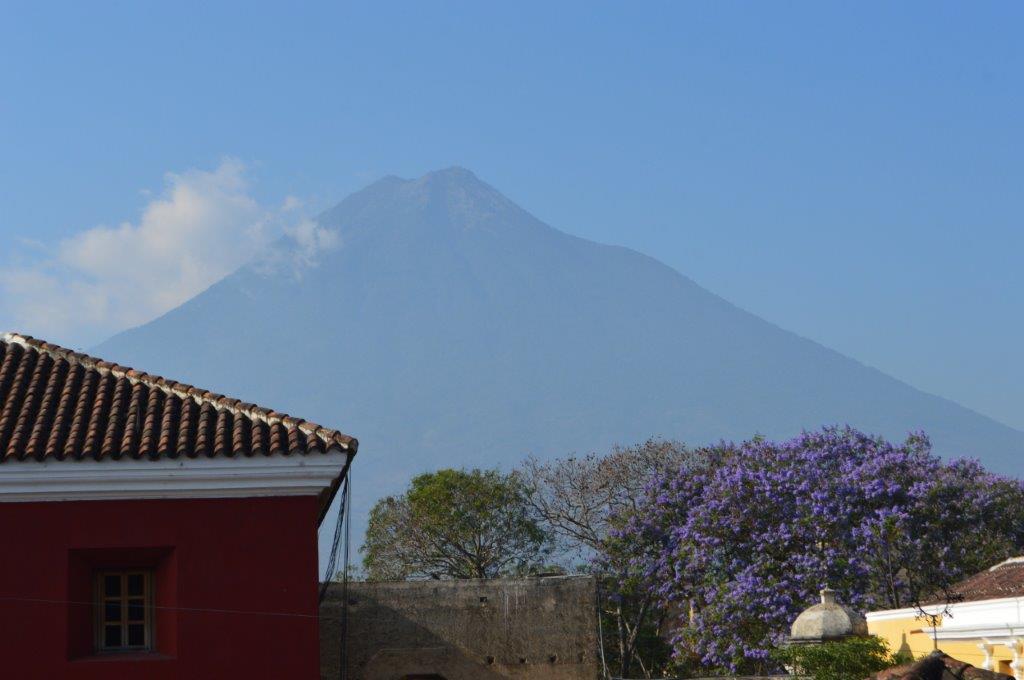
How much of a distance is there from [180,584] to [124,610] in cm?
100

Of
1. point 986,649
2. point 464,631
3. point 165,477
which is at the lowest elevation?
point 986,649

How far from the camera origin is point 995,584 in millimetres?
25672

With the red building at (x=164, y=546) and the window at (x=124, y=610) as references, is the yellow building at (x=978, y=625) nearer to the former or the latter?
the red building at (x=164, y=546)

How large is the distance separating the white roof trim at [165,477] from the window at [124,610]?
111cm

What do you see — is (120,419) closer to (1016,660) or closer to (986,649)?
(1016,660)

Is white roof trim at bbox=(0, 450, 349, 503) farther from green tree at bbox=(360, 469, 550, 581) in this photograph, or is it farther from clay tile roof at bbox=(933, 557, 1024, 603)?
green tree at bbox=(360, 469, 550, 581)

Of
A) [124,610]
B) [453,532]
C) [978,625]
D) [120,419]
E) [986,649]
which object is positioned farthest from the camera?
[453,532]

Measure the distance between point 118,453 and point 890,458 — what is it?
68.0 feet

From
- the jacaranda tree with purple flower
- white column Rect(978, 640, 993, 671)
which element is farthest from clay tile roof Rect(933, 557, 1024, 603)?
the jacaranda tree with purple flower

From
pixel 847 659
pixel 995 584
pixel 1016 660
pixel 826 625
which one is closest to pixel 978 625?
pixel 1016 660

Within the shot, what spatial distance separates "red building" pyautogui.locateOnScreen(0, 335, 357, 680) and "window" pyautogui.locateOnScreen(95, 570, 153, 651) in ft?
0.05

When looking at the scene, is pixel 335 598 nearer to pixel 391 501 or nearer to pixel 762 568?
pixel 762 568

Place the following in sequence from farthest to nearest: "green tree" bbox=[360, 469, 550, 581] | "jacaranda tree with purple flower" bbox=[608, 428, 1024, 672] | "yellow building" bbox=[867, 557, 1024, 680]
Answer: "green tree" bbox=[360, 469, 550, 581] < "jacaranda tree with purple flower" bbox=[608, 428, 1024, 672] < "yellow building" bbox=[867, 557, 1024, 680]

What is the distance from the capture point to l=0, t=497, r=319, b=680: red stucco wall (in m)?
15.1
